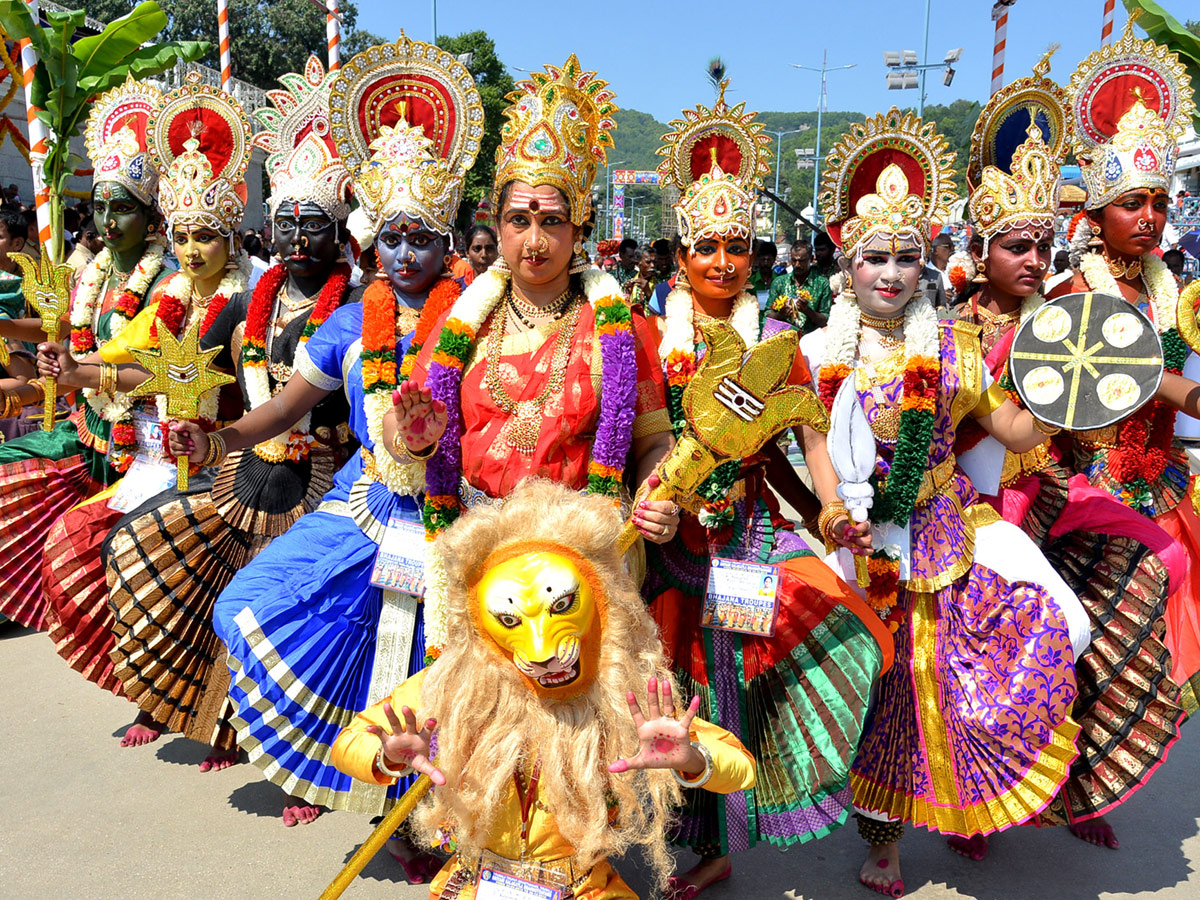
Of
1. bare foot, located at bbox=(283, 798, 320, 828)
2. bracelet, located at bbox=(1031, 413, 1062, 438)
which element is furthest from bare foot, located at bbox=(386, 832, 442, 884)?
bracelet, located at bbox=(1031, 413, 1062, 438)

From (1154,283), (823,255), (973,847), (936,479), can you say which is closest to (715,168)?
(936,479)

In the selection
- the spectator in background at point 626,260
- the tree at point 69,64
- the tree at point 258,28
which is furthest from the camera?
the tree at point 258,28

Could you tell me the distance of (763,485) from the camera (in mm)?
3225

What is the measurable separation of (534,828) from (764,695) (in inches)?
38.3

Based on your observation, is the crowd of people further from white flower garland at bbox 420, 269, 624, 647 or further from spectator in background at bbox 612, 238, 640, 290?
spectator in background at bbox 612, 238, 640, 290

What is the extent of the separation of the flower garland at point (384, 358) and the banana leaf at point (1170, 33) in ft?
14.6

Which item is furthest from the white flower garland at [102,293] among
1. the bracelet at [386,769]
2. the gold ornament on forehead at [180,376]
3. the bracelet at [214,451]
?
the bracelet at [386,769]

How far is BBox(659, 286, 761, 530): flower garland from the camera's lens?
297 cm

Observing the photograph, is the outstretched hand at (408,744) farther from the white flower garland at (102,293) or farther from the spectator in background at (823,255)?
the spectator in background at (823,255)

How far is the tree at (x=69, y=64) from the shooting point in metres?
5.64

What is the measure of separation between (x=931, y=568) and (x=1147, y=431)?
172cm

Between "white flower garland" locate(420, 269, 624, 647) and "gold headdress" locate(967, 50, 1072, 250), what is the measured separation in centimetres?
175

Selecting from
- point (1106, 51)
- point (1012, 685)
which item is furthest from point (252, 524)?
point (1106, 51)

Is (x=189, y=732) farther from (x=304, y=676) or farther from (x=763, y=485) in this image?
(x=763, y=485)
